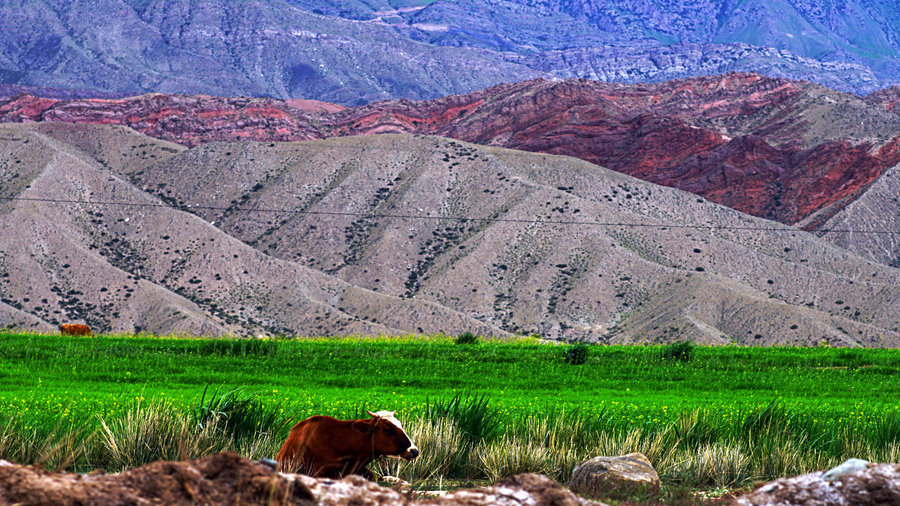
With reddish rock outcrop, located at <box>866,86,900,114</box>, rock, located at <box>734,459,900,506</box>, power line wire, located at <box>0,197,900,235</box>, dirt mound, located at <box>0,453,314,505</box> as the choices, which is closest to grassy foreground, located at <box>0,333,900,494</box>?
dirt mound, located at <box>0,453,314,505</box>

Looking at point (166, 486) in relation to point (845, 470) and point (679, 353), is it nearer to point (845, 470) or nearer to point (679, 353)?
point (845, 470)

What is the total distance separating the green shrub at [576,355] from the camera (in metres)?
30.0

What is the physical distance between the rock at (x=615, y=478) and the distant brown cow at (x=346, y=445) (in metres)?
2.23

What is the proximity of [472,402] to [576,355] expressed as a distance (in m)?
17.5

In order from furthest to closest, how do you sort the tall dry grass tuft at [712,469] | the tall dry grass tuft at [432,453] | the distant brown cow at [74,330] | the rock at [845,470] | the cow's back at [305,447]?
the distant brown cow at [74,330] < the tall dry grass tuft at [712,469] < the tall dry grass tuft at [432,453] < the cow's back at [305,447] < the rock at [845,470]

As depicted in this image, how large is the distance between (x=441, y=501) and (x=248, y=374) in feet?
68.2

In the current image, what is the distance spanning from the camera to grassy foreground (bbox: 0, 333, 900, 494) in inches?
463

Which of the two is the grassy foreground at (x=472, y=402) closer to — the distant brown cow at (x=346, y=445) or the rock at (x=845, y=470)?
the distant brown cow at (x=346, y=445)

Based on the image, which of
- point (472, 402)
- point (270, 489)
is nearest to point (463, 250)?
point (472, 402)

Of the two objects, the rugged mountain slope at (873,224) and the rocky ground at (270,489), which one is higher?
the rugged mountain slope at (873,224)

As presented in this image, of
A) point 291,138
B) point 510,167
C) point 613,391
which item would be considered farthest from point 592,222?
point 291,138

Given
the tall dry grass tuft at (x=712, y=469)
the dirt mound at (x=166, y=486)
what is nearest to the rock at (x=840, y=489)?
the dirt mound at (x=166, y=486)

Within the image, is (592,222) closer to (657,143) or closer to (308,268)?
(308,268)

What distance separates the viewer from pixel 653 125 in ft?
441
